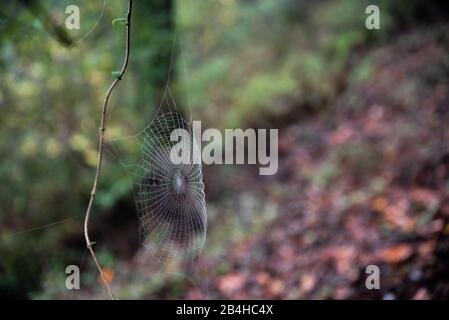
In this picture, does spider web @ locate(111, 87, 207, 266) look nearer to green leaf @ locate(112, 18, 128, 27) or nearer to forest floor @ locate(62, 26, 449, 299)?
forest floor @ locate(62, 26, 449, 299)

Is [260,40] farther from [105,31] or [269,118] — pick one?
[105,31]

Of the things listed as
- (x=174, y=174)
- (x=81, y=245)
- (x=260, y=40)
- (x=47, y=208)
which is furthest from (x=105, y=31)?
(x=260, y=40)

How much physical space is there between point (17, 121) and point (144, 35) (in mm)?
2389

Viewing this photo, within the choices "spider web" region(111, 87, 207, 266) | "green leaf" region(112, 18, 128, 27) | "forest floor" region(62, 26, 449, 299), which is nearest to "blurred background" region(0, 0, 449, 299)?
"forest floor" region(62, 26, 449, 299)

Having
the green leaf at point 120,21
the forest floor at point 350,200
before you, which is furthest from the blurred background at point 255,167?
the green leaf at point 120,21

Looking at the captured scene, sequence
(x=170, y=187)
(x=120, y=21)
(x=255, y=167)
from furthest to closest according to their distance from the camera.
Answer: (x=255, y=167)
(x=170, y=187)
(x=120, y=21)

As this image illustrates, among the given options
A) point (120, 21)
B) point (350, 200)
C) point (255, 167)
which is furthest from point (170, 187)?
point (255, 167)

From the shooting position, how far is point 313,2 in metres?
8.64

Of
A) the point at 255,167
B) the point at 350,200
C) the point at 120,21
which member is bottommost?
the point at 350,200

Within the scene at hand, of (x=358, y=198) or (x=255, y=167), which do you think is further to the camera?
(x=255, y=167)

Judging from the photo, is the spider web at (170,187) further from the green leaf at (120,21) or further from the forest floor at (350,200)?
the green leaf at (120,21)

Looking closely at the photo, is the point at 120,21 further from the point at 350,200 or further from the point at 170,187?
the point at 350,200

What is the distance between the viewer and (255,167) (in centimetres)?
660
